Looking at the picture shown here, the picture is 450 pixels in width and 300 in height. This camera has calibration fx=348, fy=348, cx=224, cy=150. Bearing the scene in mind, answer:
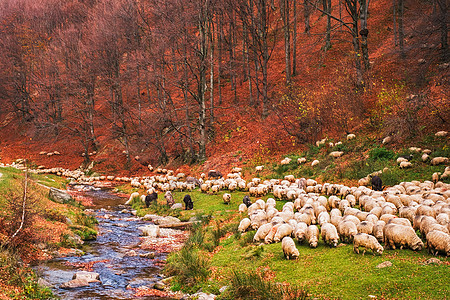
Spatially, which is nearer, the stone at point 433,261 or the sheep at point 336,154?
the stone at point 433,261

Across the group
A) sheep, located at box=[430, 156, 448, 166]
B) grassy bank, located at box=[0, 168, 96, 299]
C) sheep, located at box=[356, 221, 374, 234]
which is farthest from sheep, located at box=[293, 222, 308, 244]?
sheep, located at box=[430, 156, 448, 166]

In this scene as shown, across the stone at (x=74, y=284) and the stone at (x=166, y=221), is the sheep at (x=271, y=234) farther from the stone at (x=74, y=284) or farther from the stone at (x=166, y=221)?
the stone at (x=166, y=221)

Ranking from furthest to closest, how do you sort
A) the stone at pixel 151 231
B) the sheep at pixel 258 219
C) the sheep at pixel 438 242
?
the stone at pixel 151 231 < the sheep at pixel 258 219 < the sheep at pixel 438 242

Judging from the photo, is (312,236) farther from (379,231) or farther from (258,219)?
(258,219)

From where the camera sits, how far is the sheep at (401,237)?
7.93 m

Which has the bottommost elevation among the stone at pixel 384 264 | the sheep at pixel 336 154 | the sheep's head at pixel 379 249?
the stone at pixel 384 264

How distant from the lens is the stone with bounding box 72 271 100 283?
921cm

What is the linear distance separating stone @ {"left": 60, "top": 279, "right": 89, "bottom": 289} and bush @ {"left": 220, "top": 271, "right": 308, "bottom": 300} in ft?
12.6

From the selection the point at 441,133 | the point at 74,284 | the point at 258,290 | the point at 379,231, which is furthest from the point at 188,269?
the point at 441,133

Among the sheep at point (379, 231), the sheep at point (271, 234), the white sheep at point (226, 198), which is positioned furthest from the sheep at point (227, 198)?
the sheep at point (379, 231)

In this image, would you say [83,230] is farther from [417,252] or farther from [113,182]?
[113,182]

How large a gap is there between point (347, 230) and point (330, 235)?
483 mm

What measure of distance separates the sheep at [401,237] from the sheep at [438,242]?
288 millimetres

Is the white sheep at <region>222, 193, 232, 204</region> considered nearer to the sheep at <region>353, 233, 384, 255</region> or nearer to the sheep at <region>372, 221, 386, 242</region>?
the sheep at <region>372, 221, 386, 242</region>
